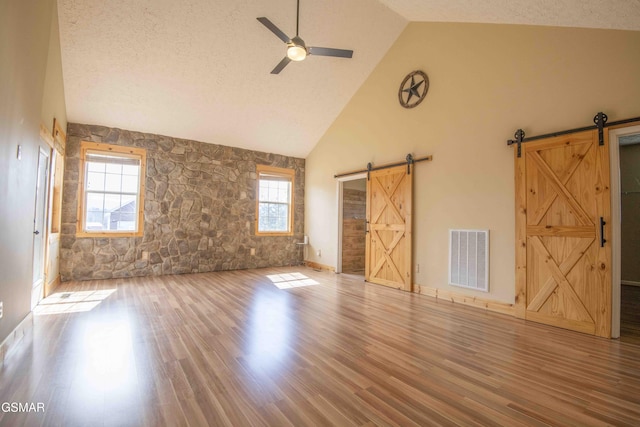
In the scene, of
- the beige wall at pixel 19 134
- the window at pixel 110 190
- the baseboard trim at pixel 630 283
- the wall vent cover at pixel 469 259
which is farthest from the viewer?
the baseboard trim at pixel 630 283

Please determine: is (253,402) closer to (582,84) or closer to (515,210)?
(515,210)

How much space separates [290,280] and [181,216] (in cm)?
273

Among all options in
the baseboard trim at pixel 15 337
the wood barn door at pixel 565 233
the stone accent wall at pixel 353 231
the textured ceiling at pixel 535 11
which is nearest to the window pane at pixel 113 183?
the baseboard trim at pixel 15 337

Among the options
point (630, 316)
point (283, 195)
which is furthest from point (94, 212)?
point (630, 316)

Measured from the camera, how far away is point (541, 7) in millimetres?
3090

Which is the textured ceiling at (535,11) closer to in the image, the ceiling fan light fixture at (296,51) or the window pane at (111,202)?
the ceiling fan light fixture at (296,51)

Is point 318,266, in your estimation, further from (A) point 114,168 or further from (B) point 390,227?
(A) point 114,168

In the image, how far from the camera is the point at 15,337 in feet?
8.26

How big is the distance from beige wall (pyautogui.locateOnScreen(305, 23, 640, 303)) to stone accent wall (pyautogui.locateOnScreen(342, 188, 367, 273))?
1.50 m

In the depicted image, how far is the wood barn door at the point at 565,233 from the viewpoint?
9.83 ft

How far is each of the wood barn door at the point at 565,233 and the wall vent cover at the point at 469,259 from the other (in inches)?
15.9

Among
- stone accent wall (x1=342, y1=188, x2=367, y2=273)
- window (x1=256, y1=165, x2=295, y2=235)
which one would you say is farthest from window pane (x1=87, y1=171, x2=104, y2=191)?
stone accent wall (x1=342, y1=188, x2=367, y2=273)

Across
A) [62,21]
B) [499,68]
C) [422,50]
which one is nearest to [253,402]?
[499,68]

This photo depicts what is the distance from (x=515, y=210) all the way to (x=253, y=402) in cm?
365
